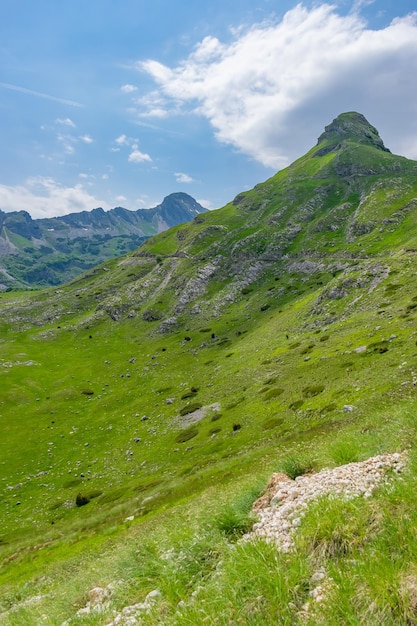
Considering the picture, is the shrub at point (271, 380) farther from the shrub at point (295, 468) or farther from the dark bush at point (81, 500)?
the shrub at point (295, 468)

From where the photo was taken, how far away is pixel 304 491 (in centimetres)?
1067

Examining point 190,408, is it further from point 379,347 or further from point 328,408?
point 379,347

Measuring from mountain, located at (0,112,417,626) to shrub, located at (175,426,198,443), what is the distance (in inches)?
14.4

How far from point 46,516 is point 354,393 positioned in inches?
1794

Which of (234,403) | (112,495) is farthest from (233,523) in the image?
(234,403)

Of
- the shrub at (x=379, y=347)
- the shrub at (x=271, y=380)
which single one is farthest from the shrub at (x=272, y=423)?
the shrub at (x=379, y=347)

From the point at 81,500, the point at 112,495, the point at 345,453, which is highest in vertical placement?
the point at 345,453

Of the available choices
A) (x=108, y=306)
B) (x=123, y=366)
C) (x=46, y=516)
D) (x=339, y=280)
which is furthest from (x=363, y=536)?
(x=108, y=306)

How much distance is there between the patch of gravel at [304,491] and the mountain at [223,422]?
0.17 meters

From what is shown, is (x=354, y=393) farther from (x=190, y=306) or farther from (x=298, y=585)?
(x=190, y=306)

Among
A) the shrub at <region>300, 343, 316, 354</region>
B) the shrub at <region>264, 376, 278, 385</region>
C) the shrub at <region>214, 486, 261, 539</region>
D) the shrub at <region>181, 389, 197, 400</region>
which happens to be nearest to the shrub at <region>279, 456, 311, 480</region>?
the shrub at <region>214, 486, 261, 539</region>

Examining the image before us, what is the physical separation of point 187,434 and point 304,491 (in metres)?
50.1

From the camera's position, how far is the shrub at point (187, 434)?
5638cm

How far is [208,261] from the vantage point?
170 meters
